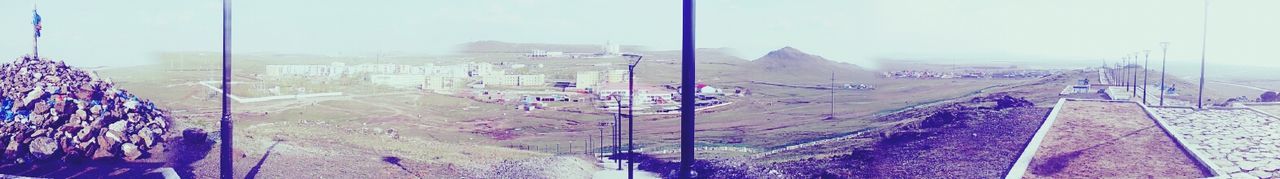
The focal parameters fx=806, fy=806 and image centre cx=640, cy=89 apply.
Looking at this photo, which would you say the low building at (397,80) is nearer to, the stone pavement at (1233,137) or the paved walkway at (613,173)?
the paved walkway at (613,173)

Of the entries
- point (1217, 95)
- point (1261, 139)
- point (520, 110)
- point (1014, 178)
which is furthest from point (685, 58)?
point (1217, 95)

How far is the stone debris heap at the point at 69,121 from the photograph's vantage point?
29.3ft

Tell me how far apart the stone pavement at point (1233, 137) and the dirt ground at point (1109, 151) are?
0.24m

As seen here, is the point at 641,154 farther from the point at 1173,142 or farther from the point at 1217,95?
the point at 1217,95

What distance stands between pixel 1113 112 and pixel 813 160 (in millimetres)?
4868

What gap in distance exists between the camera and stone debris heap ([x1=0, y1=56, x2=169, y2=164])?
29.3 ft

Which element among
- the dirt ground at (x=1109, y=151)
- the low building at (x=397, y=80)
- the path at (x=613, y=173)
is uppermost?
the low building at (x=397, y=80)

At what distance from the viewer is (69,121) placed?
30.6ft

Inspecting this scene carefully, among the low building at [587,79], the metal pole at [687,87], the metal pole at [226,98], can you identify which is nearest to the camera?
the metal pole at [687,87]

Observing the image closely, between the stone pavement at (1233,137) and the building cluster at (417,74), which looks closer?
the stone pavement at (1233,137)

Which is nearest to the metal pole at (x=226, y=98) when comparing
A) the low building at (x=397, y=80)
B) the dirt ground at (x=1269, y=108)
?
the low building at (x=397, y=80)

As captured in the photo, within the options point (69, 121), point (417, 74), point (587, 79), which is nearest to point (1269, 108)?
point (587, 79)

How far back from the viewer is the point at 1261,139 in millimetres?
8930

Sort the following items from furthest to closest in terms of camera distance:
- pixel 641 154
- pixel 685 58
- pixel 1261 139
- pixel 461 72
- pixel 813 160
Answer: pixel 461 72, pixel 641 154, pixel 813 160, pixel 1261 139, pixel 685 58
